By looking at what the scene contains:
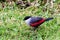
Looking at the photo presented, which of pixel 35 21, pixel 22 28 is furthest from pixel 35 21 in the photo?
pixel 22 28

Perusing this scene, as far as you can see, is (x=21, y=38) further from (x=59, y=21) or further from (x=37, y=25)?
(x=59, y=21)

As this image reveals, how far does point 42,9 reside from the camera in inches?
313

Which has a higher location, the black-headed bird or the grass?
the black-headed bird

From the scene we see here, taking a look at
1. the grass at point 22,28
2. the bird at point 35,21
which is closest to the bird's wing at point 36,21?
the bird at point 35,21

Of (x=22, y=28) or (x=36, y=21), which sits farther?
(x=22, y=28)

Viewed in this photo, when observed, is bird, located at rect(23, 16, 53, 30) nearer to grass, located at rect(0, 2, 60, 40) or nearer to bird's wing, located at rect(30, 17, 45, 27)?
bird's wing, located at rect(30, 17, 45, 27)

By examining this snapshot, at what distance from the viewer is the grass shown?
6309 millimetres

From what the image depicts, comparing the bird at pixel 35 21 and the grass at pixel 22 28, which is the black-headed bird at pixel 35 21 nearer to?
the bird at pixel 35 21

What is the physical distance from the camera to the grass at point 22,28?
6.31m

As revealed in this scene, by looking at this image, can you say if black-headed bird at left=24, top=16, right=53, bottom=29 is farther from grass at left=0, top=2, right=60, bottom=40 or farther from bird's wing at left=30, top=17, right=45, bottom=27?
grass at left=0, top=2, right=60, bottom=40

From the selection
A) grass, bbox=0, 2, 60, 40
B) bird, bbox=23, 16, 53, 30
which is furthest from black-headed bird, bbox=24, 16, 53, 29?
grass, bbox=0, 2, 60, 40

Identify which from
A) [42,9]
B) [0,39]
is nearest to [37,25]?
[0,39]

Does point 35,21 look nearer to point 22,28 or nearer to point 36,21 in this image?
point 36,21

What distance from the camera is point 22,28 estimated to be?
6.71 metres
